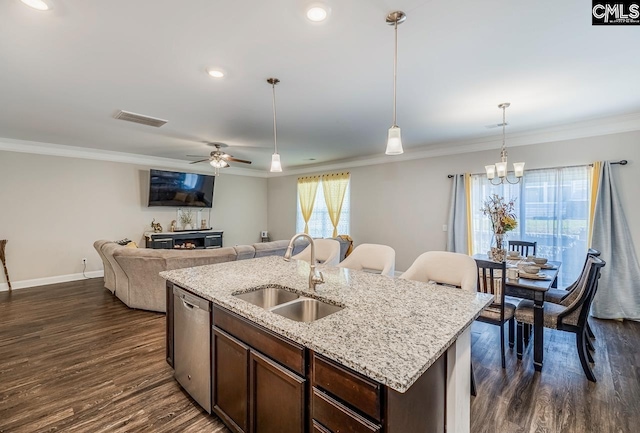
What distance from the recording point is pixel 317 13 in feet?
5.98

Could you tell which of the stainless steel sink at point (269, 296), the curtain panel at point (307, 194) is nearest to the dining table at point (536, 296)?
the stainless steel sink at point (269, 296)

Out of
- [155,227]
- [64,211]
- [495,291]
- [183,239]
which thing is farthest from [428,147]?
[64,211]

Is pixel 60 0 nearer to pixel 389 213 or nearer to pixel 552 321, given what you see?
pixel 552 321

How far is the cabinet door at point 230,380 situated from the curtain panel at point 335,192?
208 inches

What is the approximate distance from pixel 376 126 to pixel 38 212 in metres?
6.26

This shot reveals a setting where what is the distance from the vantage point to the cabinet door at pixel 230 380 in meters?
1.66

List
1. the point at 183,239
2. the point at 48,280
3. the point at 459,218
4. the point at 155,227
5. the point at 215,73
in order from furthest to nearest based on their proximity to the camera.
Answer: the point at 183,239 < the point at 155,227 < the point at 48,280 < the point at 459,218 < the point at 215,73

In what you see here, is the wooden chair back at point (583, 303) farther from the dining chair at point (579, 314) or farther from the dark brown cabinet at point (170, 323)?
the dark brown cabinet at point (170, 323)

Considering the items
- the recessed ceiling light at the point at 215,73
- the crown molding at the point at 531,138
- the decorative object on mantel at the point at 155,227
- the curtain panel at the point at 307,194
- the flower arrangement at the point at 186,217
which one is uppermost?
the recessed ceiling light at the point at 215,73

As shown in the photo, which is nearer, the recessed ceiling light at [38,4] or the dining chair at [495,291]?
the recessed ceiling light at [38,4]

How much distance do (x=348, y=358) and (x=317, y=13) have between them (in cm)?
199

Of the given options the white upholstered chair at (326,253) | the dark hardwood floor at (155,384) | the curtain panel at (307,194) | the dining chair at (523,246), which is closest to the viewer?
the dark hardwood floor at (155,384)

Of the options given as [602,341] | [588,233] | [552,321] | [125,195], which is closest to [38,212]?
[125,195]

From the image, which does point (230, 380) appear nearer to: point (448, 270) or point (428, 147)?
point (448, 270)
